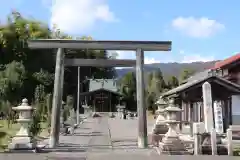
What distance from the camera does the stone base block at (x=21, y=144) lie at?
14.3 meters

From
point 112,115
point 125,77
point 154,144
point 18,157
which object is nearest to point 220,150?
point 154,144

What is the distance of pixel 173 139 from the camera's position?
1420cm

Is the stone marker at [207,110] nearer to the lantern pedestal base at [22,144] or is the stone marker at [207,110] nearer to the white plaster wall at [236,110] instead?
the lantern pedestal base at [22,144]

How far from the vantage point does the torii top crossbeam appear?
56.7 ft

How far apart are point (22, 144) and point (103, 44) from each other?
227 inches

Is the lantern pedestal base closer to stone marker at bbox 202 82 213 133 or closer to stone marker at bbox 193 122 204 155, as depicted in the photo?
stone marker at bbox 193 122 204 155

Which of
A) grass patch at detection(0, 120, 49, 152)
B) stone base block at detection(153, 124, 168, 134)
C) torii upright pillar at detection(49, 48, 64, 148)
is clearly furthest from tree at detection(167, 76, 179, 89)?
torii upright pillar at detection(49, 48, 64, 148)

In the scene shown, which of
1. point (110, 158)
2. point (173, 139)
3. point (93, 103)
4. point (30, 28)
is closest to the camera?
point (110, 158)

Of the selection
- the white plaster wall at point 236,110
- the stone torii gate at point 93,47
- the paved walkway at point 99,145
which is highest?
the stone torii gate at point 93,47

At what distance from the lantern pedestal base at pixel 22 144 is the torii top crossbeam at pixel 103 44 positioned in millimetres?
4713

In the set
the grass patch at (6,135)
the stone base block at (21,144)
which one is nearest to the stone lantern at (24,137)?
the stone base block at (21,144)

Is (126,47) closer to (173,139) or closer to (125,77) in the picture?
(173,139)

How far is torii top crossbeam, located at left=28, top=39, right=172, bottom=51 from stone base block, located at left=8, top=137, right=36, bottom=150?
15.5 feet

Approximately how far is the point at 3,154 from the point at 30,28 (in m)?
51.4
